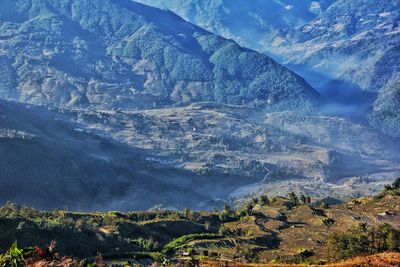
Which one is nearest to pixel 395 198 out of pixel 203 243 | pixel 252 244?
pixel 252 244

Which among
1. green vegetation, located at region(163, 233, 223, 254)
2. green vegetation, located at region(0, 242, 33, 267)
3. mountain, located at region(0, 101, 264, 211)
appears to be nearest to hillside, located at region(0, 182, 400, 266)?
green vegetation, located at region(163, 233, 223, 254)

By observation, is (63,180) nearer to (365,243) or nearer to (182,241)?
(182,241)

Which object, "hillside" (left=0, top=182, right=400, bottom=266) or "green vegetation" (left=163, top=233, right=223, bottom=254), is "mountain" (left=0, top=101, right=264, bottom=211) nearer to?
"hillside" (left=0, top=182, right=400, bottom=266)

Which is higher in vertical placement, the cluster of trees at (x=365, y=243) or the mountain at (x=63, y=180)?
the mountain at (x=63, y=180)

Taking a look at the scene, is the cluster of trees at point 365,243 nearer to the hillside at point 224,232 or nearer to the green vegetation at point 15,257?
the hillside at point 224,232

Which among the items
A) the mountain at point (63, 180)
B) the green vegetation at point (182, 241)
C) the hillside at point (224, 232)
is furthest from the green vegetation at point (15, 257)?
the mountain at point (63, 180)

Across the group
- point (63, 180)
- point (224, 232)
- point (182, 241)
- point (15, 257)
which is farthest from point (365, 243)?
point (63, 180)
